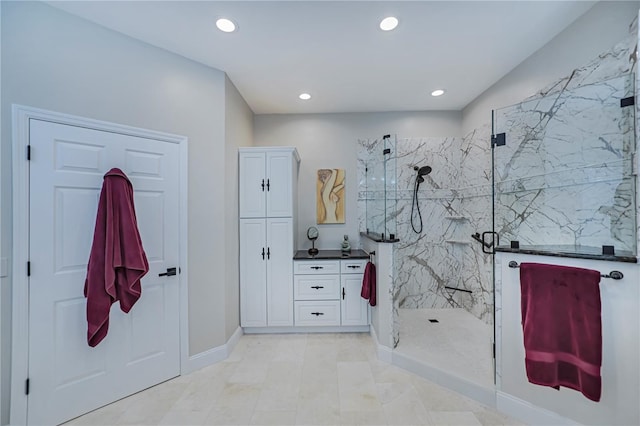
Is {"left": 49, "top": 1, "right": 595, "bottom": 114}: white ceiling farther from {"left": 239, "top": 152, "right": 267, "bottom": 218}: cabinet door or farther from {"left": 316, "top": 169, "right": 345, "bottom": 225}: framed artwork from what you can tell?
{"left": 316, "top": 169, "right": 345, "bottom": 225}: framed artwork

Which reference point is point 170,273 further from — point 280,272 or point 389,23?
point 389,23

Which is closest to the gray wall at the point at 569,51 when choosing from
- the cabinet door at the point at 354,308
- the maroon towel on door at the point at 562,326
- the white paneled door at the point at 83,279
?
the maroon towel on door at the point at 562,326

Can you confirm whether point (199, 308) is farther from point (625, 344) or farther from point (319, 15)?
point (625, 344)

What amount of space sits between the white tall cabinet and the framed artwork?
0.68 meters

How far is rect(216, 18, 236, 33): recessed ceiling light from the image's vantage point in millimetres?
1838

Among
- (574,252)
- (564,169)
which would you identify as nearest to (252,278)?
(574,252)

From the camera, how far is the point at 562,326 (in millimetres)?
1458

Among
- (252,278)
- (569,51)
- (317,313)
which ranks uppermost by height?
(569,51)

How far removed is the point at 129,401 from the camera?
6.12 ft

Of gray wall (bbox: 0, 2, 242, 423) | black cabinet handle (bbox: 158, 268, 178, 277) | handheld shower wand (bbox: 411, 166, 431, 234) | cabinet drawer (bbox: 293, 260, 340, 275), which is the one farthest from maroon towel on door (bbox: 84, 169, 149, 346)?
handheld shower wand (bbox: 411, 166, 431, 234)

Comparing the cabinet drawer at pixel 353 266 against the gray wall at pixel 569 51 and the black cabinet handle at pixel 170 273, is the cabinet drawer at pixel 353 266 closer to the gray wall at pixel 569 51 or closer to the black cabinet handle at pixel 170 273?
the black cabinet handle at pixel 170 273

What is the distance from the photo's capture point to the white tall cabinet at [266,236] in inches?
113

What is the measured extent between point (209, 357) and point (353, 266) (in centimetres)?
174

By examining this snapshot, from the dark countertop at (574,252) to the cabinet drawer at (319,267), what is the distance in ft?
5.33
